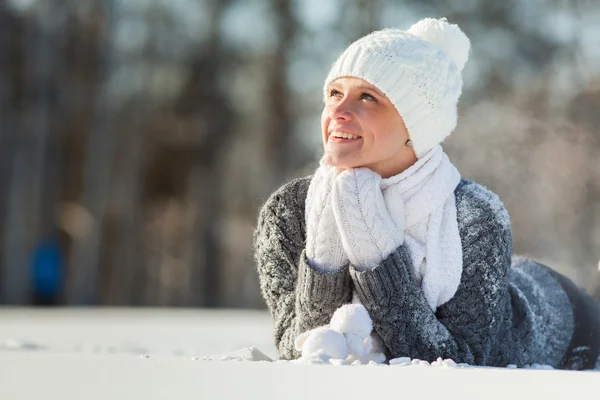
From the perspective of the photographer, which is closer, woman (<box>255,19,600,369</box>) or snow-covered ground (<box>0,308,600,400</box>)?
snow-covered ground (<box>0,308,600,400</box>)

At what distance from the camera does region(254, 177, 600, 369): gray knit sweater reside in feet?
8.88

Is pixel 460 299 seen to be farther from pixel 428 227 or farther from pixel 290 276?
pixel 290 276

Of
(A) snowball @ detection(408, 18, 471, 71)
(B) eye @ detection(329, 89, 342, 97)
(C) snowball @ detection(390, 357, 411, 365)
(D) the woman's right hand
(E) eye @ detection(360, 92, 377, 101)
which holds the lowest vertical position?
(C) snowball @ detection(390, 357, 411, 365)

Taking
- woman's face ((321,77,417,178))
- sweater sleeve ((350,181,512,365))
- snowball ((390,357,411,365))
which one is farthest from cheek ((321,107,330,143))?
snowball ((390,357,411,365))

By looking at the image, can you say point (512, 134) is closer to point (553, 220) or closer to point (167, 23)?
point (553, 220)

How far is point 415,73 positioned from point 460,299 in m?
0.66

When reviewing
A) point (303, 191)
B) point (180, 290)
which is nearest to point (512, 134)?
point (303, 191)

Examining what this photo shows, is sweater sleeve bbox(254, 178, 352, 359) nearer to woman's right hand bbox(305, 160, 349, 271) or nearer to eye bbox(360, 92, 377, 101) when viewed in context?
woman's right hand bbox(305, 160, 349, 271)

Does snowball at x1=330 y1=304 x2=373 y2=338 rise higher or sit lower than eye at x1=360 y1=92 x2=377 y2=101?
lower

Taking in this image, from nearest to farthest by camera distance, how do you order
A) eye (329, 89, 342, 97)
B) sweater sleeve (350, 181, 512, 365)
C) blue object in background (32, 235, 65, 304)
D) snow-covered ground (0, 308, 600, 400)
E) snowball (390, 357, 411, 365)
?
snow-covered ground (0, 308, 600, 400) → snowball (390, 357, 411, 365) → sweater sleeve (350, 181, 512, 365) → eye (329, 89, 342, 97) → blue object in background (32, 235, 65, 304)

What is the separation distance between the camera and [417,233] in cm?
283

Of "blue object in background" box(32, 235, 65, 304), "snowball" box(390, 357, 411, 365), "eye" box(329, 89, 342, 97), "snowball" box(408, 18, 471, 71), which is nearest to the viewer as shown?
"snowball" box(390, 357, 411, 365)

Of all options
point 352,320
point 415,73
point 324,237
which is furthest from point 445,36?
point 352,320

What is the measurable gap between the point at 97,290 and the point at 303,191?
46.8ft
